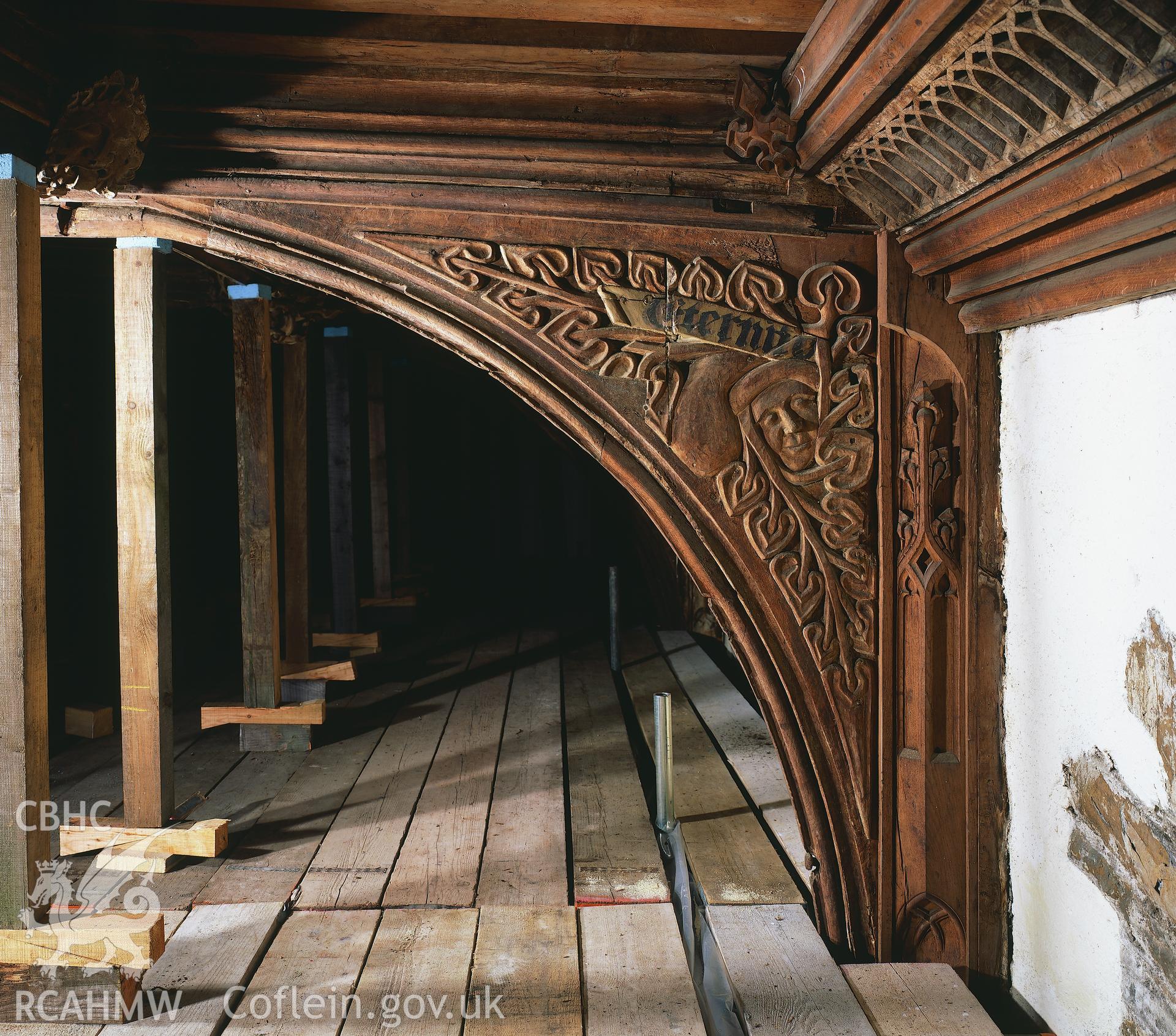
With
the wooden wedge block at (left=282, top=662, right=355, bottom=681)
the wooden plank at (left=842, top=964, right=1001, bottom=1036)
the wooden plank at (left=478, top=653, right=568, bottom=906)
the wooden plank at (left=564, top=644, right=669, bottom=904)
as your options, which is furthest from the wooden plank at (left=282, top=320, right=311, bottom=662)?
the wooden plank at (left=842, top=964, right=1001, bottom=1036)

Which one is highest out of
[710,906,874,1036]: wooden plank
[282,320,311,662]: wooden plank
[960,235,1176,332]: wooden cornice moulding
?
[960,235,1176,332]: wooden cornice moulding

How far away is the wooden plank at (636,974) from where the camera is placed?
6.23 ft

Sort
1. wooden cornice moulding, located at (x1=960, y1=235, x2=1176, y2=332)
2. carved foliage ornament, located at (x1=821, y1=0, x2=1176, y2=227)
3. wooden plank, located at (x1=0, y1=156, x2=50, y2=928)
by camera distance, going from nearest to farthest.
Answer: carved foliage ornament, located at (x1=821, y1=0, x2=1176, y2=227) < wooden cornice moulding, located at (x1=960, y1=235, x2=1176, y2=332) < wooden plank, located at (x1=0, y1=156, x2=50, y2=928)

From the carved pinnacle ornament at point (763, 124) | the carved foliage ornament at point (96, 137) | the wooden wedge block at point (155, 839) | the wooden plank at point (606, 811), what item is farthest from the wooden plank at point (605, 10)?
the wooden wedge block at point (155, 839)

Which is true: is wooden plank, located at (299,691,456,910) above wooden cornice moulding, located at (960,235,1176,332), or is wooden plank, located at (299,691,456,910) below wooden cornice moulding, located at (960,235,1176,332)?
below

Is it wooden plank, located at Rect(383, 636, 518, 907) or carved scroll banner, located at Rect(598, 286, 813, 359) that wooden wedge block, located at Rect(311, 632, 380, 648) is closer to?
wooden plank, located at Rect(383, 636, 518, 907)

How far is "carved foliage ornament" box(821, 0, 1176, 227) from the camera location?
4.06ft

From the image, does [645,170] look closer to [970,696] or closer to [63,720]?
[970,696]

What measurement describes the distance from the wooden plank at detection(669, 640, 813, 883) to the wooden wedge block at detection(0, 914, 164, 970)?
A: 1.51 m

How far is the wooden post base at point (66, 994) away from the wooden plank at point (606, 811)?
1.09 metres

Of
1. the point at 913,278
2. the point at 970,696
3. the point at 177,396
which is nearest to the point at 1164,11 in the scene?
the point at 913,278

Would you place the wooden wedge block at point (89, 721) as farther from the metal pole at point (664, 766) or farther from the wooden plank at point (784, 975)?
the wooden plank at point (784, 975)

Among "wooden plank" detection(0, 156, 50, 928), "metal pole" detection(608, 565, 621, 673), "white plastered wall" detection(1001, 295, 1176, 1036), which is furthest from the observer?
"metal pole" detection(608, 565, 621, 673)

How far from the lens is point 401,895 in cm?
249
